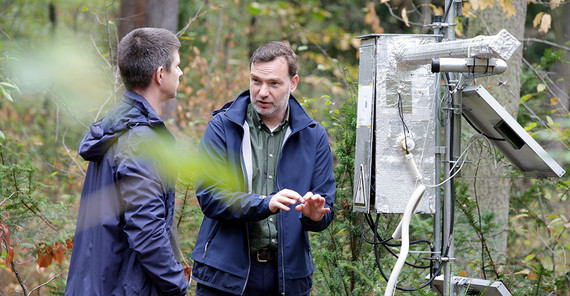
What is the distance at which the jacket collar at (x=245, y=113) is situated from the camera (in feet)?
10.3

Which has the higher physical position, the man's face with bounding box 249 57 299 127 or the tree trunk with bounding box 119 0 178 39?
the tree trunk with bounding box 119 0 178 39

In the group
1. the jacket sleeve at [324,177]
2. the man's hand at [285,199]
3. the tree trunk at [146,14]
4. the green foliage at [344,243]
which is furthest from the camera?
the tree trunk at [146,14]

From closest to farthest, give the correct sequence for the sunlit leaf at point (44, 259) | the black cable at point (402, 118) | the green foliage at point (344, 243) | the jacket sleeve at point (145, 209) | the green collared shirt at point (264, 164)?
the jacket sleeve at point (145, 209) < the green collared shirt at point (264, 164) < the black cable at point (402, 118) < the green foliage at point (344, 243) < the sunlit leaf at point (44, 259)

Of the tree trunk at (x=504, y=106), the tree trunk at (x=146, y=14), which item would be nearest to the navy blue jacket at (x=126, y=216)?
the tree trunk at (x=504, y=106)

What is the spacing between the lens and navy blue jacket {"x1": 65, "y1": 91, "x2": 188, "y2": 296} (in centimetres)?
238

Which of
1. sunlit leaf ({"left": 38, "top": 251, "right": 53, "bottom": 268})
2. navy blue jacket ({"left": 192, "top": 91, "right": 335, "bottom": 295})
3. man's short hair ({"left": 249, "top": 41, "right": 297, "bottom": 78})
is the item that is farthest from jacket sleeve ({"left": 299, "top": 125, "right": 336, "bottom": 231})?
sunlit leaf ({"left": 38, "top": 251, "right": 53, "bottom": 268})

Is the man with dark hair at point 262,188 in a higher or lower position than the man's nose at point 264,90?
lower

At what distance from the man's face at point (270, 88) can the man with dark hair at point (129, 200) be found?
70 centimetres

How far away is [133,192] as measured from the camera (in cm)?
238

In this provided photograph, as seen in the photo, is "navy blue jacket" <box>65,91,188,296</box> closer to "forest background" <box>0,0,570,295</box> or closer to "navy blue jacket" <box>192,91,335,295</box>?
"forest background" <box>0,0,570,295</box>

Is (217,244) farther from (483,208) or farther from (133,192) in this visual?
(483,208)

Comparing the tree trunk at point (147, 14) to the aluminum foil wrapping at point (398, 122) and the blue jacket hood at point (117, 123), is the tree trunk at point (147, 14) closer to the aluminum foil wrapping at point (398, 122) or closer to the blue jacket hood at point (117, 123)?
the aluminum foil wrapping at point (398, 122)

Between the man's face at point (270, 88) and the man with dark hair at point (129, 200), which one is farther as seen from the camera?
the man's face at point (270, 88)

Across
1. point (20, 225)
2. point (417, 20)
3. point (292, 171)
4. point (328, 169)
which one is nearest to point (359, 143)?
point (328, 169)
